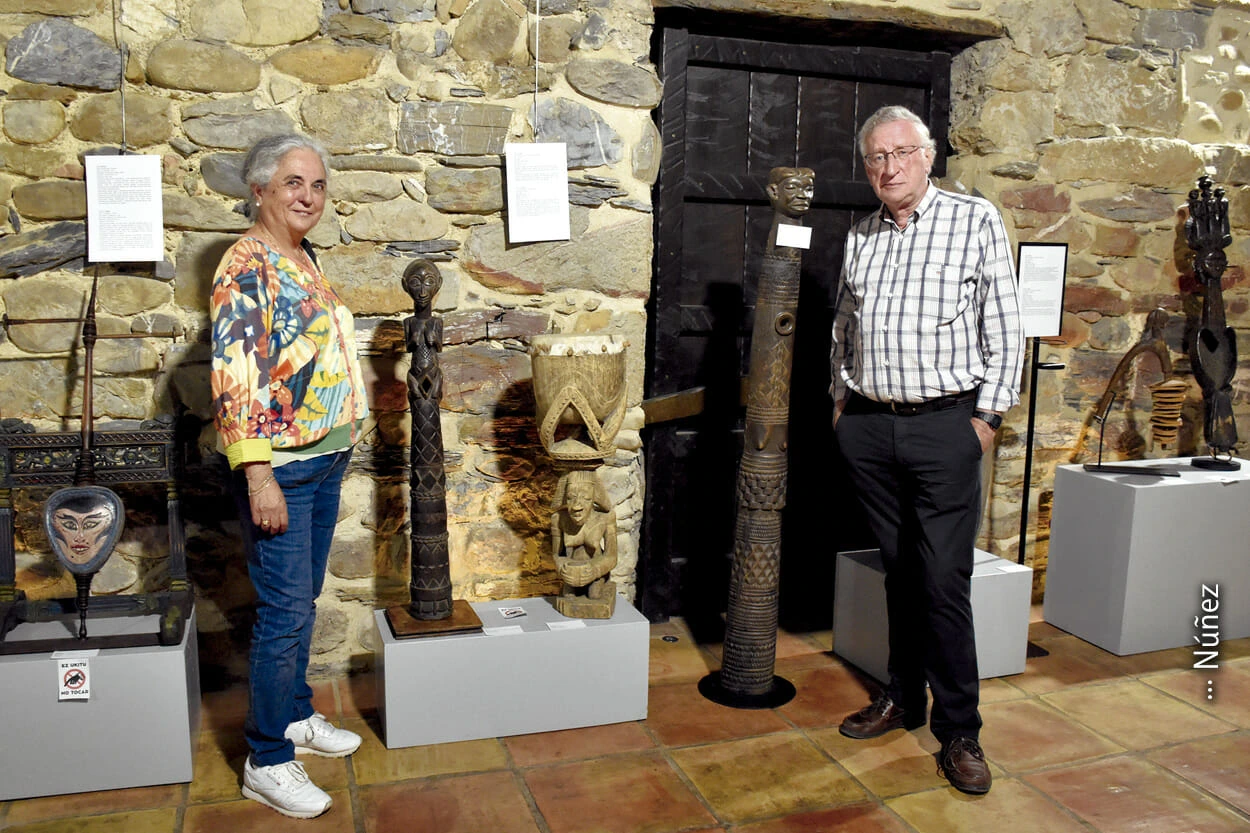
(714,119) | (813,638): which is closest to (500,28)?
(714,119)

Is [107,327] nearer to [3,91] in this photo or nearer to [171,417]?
[171,417]

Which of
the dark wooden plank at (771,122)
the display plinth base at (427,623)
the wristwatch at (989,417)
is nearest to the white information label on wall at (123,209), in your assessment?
the display plinth base at (427,623)

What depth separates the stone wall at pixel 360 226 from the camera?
2633mm

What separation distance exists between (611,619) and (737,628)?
0.40 metres

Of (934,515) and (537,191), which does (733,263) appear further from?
(934,515)

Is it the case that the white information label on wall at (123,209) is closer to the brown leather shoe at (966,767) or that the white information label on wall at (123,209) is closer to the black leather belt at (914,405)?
the black leather belt at (914,405)

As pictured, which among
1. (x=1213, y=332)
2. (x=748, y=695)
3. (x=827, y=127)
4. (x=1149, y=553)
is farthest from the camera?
(x=1213, y=332)

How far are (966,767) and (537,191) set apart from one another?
1960 millimetres

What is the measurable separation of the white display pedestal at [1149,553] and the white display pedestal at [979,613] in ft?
1.27

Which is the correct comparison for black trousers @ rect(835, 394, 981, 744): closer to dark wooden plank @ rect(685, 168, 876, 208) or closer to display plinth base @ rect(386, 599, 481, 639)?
dark wooden plank @ rect(685, 168, 876, 208)

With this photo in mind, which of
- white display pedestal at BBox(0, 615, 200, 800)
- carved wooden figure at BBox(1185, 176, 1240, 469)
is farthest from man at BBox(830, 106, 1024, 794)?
white display pedestal at BBox(0, 615, 200, 800)

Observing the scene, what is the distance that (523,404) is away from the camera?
10.0ft

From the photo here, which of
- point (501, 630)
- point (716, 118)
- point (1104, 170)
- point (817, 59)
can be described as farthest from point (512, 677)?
point (1104, 170)

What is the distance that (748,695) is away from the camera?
2939 millimetres
